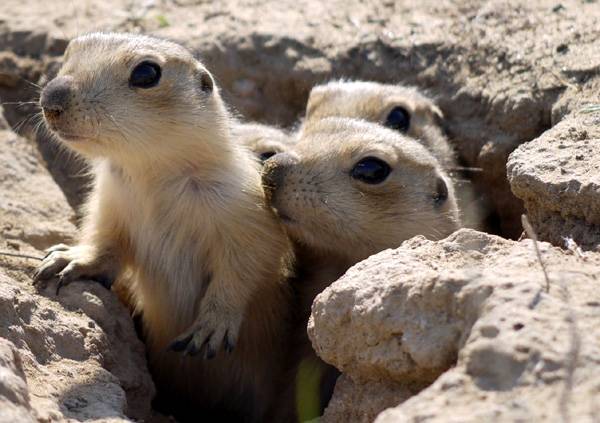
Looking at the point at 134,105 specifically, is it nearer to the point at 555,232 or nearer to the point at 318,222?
the point at 318,222

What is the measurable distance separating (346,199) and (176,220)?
3.97ft

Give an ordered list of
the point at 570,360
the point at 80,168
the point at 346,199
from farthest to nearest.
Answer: the point at 80,168 → the point at 346,199 → the point at 570,360

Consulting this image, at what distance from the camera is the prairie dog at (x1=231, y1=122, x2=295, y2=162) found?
773 centimetres

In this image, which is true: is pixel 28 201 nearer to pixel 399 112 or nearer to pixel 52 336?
pixel 52 336

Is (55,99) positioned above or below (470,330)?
above

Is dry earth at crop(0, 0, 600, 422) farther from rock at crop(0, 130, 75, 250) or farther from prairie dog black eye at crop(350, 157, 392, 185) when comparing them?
prairie dog black eye at crop(350, 157, 392, 185)

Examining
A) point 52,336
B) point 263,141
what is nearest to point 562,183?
point 263,141

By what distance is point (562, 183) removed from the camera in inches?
214

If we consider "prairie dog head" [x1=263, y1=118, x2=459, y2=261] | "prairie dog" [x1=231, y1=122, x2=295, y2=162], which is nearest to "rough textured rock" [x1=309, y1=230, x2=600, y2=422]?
Result: "prairie dog head" [x1=263, y1=118, x2=459, y2=261]

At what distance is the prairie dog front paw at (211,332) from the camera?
618 centimetres

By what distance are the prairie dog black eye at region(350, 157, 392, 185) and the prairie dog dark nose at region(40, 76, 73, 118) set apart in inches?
81.0

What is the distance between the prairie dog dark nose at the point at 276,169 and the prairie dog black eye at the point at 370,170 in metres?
0.46

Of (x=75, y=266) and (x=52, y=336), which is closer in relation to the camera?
(x=52, y=336)

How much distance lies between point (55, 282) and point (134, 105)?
4.35 feet
